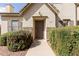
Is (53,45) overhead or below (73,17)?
below

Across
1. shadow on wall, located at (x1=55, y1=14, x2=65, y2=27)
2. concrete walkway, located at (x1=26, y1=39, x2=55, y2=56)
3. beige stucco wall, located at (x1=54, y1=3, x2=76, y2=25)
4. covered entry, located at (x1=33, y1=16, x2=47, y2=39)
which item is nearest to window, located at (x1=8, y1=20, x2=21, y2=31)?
covered entry, located at (x1=33, y1=16, x2=47, y2=39)

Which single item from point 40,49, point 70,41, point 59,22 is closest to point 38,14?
point 59,22

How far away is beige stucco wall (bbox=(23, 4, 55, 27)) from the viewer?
414 cm

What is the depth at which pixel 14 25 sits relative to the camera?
428cm

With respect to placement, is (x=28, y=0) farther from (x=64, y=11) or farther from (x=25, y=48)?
(x=25, y=48)

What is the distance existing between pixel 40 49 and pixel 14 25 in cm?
73

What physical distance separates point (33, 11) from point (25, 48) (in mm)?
910

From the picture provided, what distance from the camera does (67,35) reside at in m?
3.75

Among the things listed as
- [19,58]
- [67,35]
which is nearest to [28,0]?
[19,58]

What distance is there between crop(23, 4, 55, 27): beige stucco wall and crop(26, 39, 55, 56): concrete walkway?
38 cm

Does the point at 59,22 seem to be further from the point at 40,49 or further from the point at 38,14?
the point at 40,49

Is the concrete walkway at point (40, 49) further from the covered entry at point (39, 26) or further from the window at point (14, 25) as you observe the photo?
the window at point (14, 25)

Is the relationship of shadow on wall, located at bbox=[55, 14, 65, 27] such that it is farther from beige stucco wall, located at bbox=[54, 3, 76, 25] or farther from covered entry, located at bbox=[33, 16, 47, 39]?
covered entry, located at bbox=[33, 16, 47, 39]

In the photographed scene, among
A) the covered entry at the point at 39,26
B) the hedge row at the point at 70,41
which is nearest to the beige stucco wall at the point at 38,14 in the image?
the covered entry at the point at 39,26
